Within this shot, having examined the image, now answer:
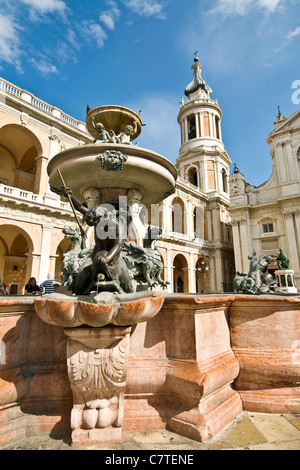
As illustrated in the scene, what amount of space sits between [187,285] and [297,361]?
2322cm

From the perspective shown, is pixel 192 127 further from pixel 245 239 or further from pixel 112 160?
pixel 112 160

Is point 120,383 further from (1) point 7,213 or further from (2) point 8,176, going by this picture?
(2) point 8,176

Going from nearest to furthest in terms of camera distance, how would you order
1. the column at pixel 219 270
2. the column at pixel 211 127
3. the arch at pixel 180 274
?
the arch at pixel 180 274, the column at pixel 219 270, the column at pixel 211 127

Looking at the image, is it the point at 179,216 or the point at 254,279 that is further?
the point at 179,216

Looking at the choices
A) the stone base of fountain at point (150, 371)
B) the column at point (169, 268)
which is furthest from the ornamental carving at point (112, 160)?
the column at point (169, 268)

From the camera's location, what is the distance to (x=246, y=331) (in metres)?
2.99

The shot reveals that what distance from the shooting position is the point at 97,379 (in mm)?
2135

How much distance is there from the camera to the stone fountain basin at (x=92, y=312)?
75.7 inches

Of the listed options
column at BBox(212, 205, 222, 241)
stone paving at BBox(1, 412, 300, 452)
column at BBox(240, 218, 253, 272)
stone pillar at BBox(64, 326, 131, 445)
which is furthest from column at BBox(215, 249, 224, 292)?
stone pillar at BBox(64, 326, 131, 445)

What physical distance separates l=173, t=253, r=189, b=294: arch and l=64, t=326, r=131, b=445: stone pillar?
928 inches

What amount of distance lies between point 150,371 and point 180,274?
26.7 m

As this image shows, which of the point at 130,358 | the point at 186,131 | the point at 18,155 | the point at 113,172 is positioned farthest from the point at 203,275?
the point at 130,358

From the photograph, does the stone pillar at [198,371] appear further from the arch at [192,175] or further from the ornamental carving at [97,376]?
the arch at [192,175]

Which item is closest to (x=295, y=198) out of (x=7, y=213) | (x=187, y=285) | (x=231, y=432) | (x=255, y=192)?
(x=255, y=192)
